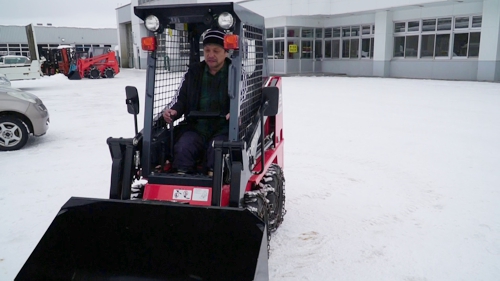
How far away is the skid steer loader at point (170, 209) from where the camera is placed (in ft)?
8.00

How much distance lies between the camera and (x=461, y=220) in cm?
389

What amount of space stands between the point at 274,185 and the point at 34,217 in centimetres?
240

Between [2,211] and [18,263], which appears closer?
[18,263]

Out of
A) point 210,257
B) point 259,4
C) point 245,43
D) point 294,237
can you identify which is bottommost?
point 294,237

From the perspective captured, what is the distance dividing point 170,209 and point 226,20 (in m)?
1.29

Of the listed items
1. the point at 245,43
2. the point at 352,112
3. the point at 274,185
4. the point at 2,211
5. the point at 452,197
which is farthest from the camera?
the point at 352,112

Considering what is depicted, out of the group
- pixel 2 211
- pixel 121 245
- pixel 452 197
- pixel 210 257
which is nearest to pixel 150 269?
pixel 121 245

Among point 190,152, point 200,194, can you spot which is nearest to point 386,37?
point 190,152

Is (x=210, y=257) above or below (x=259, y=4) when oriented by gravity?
below

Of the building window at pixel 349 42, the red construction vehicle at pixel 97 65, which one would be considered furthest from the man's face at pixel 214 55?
the red construction vehicle at pixel 97 65

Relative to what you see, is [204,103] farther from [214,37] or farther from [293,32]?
[293,32]

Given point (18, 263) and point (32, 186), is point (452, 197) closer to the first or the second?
point (18, 263)

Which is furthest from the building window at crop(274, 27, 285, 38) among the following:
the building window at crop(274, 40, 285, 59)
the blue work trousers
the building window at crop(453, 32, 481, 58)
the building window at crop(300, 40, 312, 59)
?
the blue work trousers

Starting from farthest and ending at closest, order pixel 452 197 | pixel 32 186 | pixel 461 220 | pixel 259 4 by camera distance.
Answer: pixel 259 4
pixel 32 186
pixel 452 197
pixel 461 220
